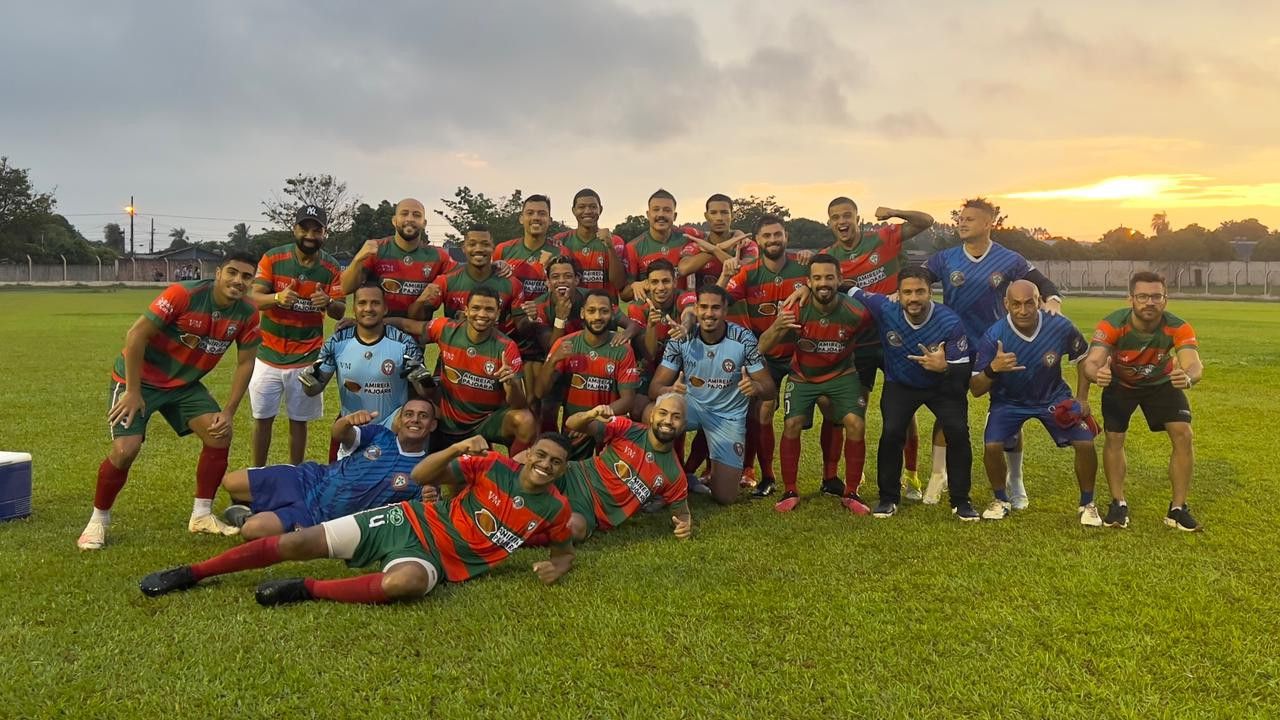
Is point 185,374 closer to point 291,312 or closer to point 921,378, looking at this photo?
point 291,312

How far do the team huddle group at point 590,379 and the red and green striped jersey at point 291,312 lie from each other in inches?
0.7

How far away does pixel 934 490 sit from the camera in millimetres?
Answer: 6516

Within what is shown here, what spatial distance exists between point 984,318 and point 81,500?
7127 millimetres

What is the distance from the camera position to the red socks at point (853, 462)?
627cm

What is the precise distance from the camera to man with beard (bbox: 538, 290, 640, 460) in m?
6.25

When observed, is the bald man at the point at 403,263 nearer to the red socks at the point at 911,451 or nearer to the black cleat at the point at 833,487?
the black cleat at the point at 833,487

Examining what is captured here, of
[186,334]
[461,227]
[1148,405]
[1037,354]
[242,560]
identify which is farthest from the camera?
[461,227]

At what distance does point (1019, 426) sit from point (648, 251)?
3.50m

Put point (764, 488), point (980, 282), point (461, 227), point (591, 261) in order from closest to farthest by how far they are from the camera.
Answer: point (980, 282)
point (764, 488)
point (591, 261)
point (461, 227)

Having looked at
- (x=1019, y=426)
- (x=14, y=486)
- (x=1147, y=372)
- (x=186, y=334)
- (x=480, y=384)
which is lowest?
(x=14, y=486)

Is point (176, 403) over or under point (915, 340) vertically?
under

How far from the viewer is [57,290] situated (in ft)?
176

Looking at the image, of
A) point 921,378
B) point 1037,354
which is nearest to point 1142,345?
point 1037,354

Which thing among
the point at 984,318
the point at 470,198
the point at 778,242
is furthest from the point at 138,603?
the point at 470,198
